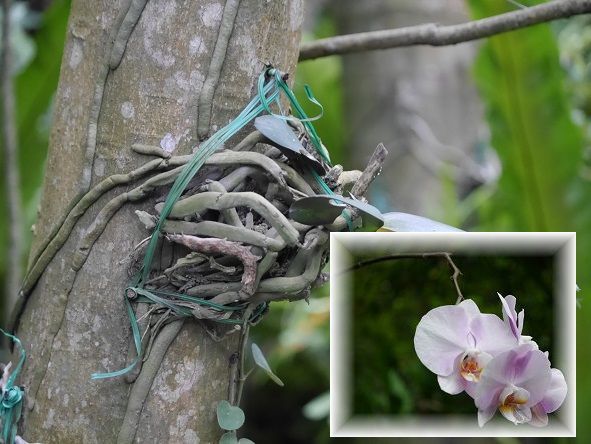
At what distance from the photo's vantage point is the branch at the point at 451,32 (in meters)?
0.78

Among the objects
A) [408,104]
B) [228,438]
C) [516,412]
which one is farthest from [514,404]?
[408,104]

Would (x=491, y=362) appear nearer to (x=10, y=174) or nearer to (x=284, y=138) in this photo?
(x=284, y=138)

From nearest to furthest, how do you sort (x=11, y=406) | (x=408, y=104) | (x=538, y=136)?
(x=11, y=406) → (x=538, y=136) → (x=408, y=104)

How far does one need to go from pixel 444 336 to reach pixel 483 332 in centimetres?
3

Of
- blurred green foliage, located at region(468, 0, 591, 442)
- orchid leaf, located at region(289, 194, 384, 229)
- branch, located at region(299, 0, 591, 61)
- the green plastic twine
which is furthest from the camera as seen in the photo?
blurred green foliage, located at region(468, 0, 591, 442)

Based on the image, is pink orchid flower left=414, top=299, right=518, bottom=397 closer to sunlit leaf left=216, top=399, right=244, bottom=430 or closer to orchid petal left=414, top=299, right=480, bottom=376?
orchid petal left=414, top=299, right=480, bottom=376

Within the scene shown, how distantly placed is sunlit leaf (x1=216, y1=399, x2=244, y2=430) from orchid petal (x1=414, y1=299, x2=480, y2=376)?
150 millimetres

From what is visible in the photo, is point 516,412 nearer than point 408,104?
Yes

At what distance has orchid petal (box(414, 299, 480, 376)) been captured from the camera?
54cm

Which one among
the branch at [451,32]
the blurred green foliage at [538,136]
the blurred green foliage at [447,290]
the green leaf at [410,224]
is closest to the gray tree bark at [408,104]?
the blurred green foliage at [538,136]

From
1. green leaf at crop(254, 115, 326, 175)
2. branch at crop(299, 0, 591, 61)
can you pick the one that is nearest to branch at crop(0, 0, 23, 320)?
branch at crop(299, 0, 591, 61)

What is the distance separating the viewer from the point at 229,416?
0.59 metres

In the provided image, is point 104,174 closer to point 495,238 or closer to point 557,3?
point 495,238

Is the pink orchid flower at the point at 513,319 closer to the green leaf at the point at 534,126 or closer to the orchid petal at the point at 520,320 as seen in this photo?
the orchid petal at the point at 520,320
